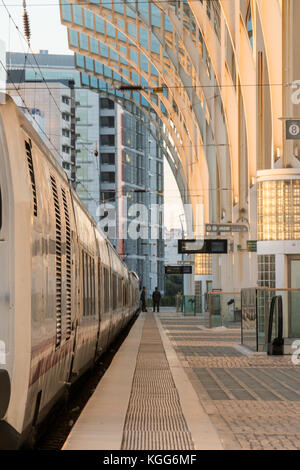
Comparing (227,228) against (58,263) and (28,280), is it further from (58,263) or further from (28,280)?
(28,280)

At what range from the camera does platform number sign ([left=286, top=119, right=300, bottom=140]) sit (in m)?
24.1

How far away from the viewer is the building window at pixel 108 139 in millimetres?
137750

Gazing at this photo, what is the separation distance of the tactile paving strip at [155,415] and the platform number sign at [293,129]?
8317mm

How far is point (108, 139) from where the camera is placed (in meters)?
138

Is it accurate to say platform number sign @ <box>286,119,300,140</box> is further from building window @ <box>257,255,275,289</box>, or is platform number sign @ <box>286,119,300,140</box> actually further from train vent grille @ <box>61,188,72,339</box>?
train vent grille @ <box>61,188,72,339</box>

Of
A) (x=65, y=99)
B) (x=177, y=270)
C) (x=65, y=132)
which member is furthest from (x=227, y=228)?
(x=65, y=99)

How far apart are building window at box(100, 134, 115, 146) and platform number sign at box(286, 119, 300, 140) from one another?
113741 millimetres

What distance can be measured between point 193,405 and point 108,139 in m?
127

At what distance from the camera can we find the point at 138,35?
60.0 metres

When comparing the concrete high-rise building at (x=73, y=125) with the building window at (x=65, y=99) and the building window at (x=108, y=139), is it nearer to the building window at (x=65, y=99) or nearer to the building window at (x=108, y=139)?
the building window at (x=65, y=99)

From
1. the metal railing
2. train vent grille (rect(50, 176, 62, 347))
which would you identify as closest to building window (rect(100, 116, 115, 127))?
the metal railing

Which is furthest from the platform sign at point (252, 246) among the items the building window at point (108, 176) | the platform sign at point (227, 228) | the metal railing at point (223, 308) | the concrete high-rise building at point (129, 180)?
the building window at point (108, 176)

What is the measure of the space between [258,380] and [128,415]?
542 cm

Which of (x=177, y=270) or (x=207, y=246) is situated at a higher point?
(x=207, y=246)
